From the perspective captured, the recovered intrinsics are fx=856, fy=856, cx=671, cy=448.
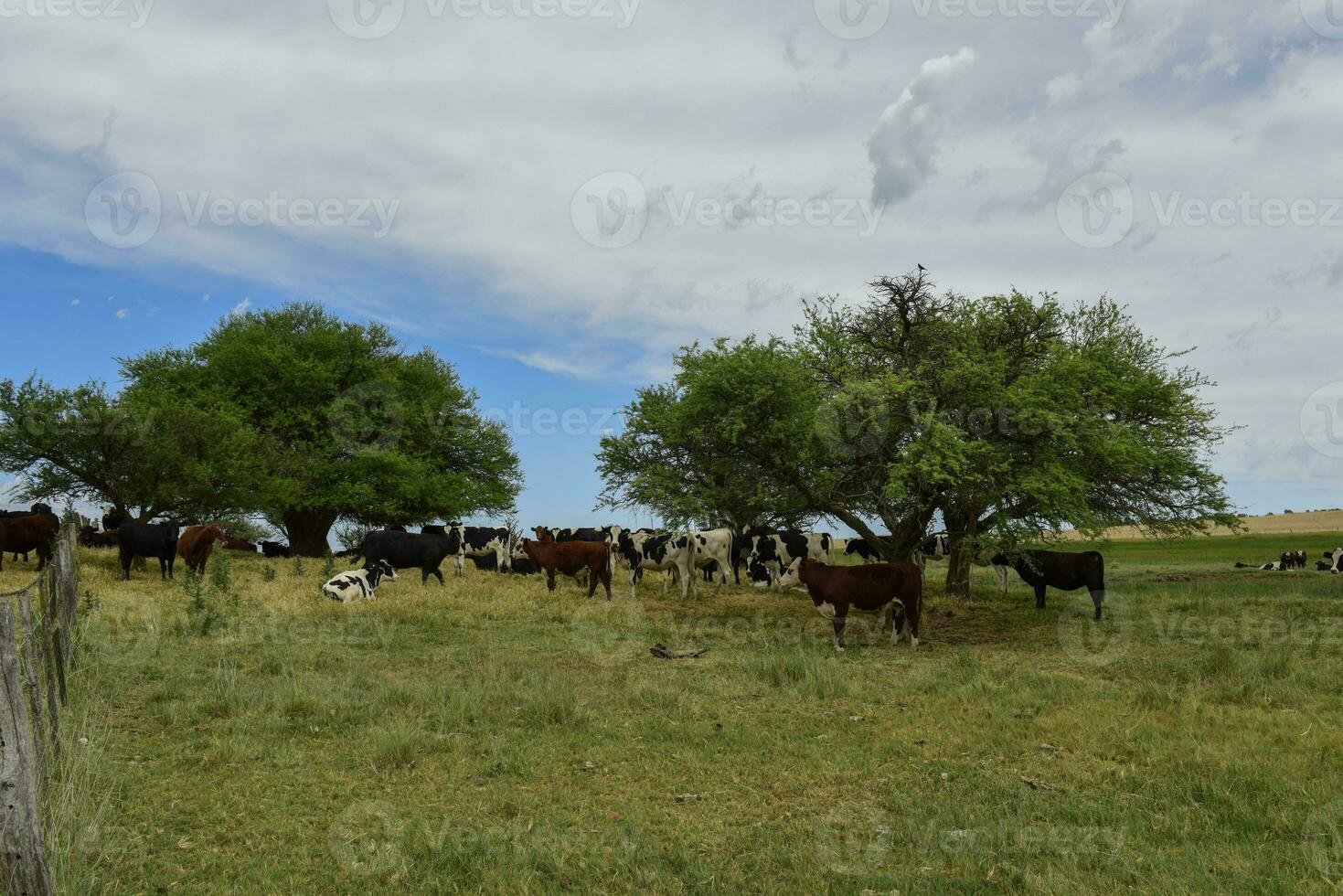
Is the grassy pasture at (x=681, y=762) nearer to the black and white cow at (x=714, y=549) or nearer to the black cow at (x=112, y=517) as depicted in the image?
the black and white cow at (x=714, y=549)

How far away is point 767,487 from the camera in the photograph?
2116 centimetres

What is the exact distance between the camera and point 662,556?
23625 millimetres

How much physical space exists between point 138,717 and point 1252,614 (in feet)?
70.8

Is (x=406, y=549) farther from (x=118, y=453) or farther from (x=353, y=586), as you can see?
(x=118, y=453)

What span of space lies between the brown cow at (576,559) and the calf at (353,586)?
4051 millimetres

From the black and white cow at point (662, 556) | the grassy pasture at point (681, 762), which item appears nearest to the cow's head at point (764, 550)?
the black and white cow at point (662, 556)

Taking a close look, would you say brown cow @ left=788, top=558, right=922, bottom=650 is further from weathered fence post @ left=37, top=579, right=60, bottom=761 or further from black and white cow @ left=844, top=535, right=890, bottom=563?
weathered fence post @ left=37, top=579, right=60, bottom=761

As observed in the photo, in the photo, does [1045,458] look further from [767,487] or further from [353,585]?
[353,585]

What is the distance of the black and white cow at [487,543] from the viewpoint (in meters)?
27.8

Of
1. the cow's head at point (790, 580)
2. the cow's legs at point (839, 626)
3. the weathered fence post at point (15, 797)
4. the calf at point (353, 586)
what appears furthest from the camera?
the cow's head at point (790, 580)

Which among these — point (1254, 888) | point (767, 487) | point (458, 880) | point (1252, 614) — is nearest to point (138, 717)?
point (458, 880)

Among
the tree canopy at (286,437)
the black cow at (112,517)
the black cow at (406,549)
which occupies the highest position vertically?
the tree canopy at (286,437)

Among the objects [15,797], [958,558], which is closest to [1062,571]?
[958,558]

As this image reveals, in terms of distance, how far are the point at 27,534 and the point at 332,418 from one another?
44.8 ft
